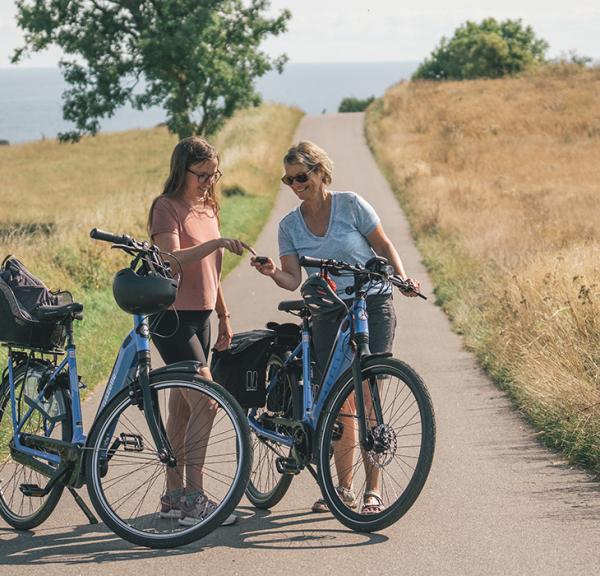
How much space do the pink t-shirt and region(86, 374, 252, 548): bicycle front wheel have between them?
1.55ft

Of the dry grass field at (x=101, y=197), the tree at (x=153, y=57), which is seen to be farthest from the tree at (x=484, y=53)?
the tree at (x=153, y=57)

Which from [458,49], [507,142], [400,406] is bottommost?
[400,406]

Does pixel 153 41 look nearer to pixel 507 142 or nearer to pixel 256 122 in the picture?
pixel 507 142

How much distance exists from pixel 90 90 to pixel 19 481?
29.6m

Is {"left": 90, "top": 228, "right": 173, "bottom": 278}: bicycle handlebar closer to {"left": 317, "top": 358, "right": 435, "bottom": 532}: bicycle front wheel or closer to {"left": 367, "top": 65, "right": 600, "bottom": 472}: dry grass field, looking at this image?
{"left": 317, "top": 358, "right": 435, "bottom": 532}: bicycle front wheel

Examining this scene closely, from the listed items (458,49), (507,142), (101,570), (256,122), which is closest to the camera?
(101,570)

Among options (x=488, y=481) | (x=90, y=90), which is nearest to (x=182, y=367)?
(x=488, y=481)

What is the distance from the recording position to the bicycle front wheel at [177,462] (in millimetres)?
4988

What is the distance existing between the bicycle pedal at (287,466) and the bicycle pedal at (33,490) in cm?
113

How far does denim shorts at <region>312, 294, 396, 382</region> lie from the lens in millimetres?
5719

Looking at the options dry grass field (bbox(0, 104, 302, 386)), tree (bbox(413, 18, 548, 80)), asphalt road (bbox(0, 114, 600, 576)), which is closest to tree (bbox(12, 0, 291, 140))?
dry grass field (bbox(0, 104, 302, 386))

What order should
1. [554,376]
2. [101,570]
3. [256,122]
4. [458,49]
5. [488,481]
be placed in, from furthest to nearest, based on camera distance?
[458,49]
[256,122]
[554,376]
[488,481]
[101,570]

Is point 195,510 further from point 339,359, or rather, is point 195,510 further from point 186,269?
point 186,269

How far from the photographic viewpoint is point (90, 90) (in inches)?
1352
